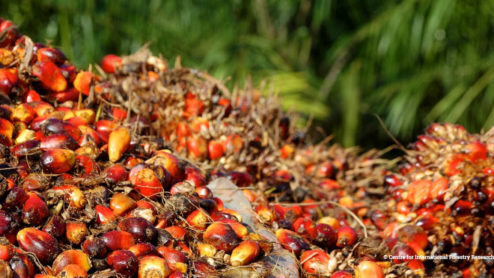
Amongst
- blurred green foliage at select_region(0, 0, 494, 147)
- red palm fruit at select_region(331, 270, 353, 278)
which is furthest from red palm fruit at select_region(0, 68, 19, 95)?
blurred green foliage at select_region(0, 0, 494, 147)

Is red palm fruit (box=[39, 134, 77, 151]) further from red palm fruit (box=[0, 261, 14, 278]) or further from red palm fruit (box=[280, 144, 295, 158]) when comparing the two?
red palm fruit (box=[280, 144, 295, 158])

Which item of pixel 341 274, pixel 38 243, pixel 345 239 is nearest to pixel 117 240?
pixel 38 243

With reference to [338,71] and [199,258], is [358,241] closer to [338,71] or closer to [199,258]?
[199,258]

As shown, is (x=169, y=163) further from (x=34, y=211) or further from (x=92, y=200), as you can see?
(x=34, y=211)

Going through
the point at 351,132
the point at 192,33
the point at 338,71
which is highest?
the point at 192,33

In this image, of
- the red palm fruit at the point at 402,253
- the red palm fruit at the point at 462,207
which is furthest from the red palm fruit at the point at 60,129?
the red palm fruit at the point at 462,207

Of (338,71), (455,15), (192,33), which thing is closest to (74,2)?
(192,33)
